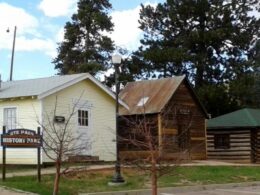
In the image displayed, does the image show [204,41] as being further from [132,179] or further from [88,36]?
[132,179]

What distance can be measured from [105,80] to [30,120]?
94.8 ft

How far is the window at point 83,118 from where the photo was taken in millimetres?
27058

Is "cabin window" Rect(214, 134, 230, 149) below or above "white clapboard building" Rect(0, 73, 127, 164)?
below

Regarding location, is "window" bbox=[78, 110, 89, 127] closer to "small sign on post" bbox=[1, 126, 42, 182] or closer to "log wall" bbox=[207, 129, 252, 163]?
"small sign on post" bbox=[1, 126, 42, 182]

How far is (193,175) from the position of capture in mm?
22750

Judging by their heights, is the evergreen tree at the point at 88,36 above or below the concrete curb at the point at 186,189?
above

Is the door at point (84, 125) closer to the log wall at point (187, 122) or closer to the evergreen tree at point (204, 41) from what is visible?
the log wall at point (187, 122)

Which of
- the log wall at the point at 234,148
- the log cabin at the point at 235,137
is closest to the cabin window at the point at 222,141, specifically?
the log cabin at the point at 235,137

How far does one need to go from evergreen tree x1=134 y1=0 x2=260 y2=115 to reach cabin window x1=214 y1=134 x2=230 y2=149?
47.0 feet

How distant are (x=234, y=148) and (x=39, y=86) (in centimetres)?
1518

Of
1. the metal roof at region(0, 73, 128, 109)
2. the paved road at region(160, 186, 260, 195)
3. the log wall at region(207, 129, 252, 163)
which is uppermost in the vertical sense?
the metal roof at region(0, 73, 128, 109)

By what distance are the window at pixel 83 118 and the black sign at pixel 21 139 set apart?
718 cm

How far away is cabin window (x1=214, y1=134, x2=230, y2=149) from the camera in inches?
1450

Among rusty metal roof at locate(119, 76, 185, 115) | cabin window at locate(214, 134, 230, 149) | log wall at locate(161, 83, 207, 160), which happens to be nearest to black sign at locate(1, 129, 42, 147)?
rusty metal roof at locate(119, 76, 185, 115)
